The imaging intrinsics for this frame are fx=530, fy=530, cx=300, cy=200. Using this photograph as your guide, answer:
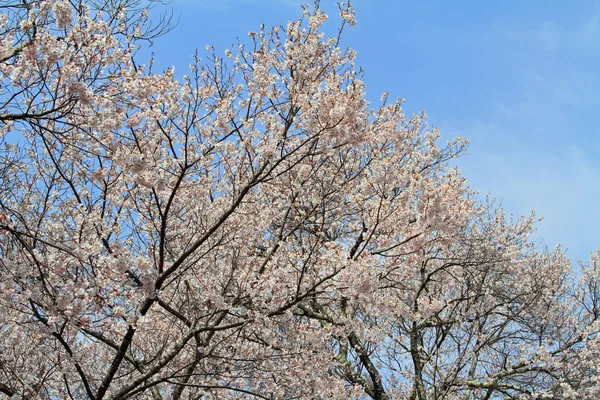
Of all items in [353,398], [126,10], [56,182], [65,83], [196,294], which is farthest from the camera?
[353,398]

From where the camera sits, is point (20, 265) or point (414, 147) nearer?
point (20, 265)

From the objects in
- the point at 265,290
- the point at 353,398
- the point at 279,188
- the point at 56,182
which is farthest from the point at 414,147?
the point at 56,182

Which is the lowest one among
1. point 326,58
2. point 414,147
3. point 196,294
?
point 196,294

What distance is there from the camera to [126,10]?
4984 mm

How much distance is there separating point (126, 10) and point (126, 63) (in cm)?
49

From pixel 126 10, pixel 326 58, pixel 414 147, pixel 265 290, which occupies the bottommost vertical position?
pixel 265 290

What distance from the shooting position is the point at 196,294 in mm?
7008

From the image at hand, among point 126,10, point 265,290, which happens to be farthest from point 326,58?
point 265,290

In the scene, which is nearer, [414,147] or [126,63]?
[126,63]

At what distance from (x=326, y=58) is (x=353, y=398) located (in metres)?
4.93

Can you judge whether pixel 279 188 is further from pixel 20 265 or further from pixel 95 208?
pixel 20 265

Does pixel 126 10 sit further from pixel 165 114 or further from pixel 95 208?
pixel 95 208

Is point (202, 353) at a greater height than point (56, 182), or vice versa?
point (56, 182)

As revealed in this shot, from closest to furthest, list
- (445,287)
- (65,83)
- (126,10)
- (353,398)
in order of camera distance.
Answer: (65,83)
(126,10)
(353,398)
(445,287)
